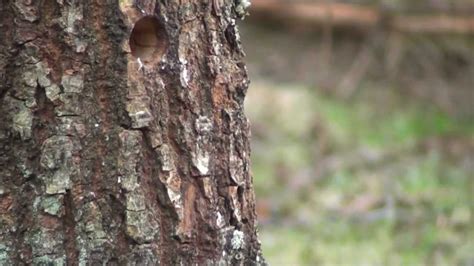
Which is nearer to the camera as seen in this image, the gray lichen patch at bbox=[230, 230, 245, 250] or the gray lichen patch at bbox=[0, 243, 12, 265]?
Result: the gray lichen patch at bbox=[0, 243, 12, 265]

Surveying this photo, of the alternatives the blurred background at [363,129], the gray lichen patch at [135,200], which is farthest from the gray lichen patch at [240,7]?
the blurred background at [363,129]

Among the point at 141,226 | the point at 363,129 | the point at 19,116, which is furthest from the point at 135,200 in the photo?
the point at 363,129

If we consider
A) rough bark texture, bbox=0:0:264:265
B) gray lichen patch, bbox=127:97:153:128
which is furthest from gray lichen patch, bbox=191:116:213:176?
gray lichen patch, bbox=127:97:153:128

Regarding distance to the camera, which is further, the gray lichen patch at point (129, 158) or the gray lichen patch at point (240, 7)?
the gray lichen patch at point (240, 7)

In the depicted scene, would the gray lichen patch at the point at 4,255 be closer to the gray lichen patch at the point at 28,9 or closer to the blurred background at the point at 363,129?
the gray lichen patch at the point at 28,9

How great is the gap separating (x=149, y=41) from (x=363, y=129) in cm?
463

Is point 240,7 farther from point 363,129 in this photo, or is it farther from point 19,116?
point 363,129

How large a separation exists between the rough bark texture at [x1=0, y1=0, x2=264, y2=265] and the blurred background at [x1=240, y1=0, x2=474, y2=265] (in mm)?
2259

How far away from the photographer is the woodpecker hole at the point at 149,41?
201cm

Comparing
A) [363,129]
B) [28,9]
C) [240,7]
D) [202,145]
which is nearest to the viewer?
[28,9]

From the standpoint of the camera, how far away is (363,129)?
6531 millimetres

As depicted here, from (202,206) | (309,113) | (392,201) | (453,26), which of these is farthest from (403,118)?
(202,206)

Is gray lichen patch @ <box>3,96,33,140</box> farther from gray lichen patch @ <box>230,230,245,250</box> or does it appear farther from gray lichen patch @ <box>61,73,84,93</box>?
gray lichen patch @ <box>230,230,245,250</box>

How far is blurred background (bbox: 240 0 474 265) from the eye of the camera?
4641 mm
